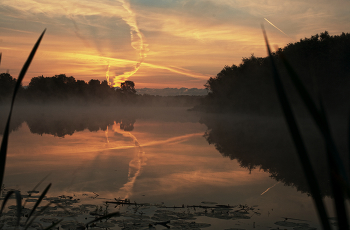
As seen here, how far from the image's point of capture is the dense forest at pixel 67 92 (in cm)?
11544

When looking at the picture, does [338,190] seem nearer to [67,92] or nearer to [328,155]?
[328,155]

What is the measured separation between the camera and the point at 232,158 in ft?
44.8

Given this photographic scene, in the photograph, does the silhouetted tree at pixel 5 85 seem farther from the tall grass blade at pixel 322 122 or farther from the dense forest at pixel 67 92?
the tall grass blade at pixel 322 122

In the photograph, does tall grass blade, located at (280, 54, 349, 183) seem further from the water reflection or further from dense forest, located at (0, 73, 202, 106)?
dense forest, located at (0, 73, 202, 106)

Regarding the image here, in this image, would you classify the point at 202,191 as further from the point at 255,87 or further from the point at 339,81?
the point at 255,87

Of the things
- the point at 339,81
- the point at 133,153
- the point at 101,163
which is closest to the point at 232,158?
the point at 133,153

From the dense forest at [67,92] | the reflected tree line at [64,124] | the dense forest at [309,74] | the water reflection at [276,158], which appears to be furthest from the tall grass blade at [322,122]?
the dense forest at [67,92]

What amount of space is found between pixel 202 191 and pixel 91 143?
11.0m

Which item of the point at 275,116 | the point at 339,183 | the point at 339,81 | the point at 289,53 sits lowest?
the point at 339,183

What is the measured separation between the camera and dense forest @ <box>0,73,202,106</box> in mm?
115438

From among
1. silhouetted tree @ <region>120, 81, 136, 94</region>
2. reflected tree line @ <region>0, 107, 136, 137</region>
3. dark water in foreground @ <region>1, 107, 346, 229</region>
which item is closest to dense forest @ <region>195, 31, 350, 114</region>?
dark water in foreground @ <region>1, 107, 346, 229</region>

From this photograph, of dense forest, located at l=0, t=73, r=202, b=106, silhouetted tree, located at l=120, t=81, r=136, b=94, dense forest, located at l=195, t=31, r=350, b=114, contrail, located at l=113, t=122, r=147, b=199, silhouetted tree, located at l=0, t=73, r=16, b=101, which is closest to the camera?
contrail, located at l=113, t=122, r=147, b=199

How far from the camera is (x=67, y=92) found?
403 feet

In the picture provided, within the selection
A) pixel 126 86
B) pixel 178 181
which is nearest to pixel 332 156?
pixel 178 181
